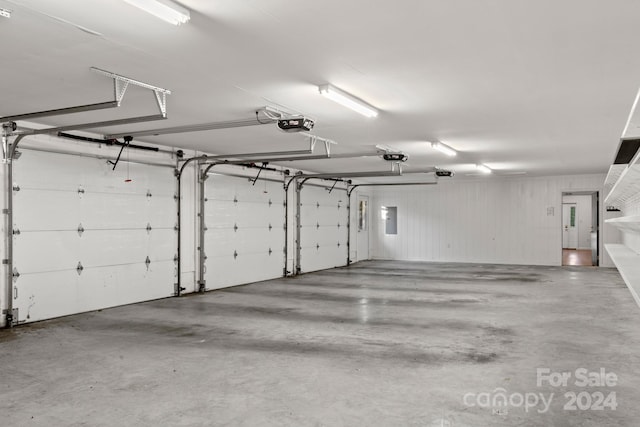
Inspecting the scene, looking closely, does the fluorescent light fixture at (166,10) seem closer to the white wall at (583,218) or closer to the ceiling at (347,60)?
the ceiling at (347,60)

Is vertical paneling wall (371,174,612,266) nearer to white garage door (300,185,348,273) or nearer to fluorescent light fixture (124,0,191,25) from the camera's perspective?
white garage door (300,185,348,273)

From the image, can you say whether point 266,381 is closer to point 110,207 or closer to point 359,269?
point 110,207

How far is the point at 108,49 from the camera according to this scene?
12.7ft

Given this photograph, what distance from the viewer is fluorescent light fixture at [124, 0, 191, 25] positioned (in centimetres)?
292

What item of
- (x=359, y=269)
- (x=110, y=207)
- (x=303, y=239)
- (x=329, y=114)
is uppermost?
(x=329, y=114)

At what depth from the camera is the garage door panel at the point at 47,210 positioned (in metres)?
6.58

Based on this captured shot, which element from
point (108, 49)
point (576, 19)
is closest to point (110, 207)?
point (108, 49)

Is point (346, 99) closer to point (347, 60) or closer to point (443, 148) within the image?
point (347, 60)

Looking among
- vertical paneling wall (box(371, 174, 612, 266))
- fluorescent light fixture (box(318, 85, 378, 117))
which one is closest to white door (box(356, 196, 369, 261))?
vertical paneling wall (box(371, 174, 612, 266))

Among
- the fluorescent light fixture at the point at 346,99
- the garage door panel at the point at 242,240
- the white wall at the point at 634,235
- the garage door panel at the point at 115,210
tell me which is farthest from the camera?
the garage door panel at the point at 242,240

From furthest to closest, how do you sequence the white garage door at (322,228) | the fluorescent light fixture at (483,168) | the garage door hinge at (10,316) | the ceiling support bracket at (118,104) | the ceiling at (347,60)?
the white garage door at (322,228) < the fluorescent light fixture at (483,168) < the garage door hinge at (10,316) < the ceiling support bracket at (118,104) < the ceiling at (347,60)

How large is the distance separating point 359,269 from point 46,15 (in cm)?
1151

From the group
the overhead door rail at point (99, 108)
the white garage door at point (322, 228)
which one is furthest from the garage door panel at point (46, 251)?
the white garage door at point (322, 228)

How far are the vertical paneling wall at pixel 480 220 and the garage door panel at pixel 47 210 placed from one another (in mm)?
11644
